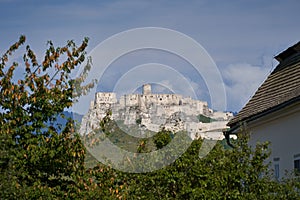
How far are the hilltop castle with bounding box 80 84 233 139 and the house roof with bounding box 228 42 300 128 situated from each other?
294cm

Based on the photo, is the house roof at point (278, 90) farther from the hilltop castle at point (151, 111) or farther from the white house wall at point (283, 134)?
the hilltop castle at point (151, 111)

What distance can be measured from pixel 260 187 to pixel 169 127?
2.77 metres

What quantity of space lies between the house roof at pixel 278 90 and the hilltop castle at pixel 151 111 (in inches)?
116

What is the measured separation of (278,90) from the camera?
19.2m

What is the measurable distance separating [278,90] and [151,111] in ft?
18.3

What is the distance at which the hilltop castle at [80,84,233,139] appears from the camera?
14227mm

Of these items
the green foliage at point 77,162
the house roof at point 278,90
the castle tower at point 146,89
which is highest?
the house roof at point 278,90

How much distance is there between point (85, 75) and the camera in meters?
14.2

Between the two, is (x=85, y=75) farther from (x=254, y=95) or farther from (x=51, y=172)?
(x=254, y=95)

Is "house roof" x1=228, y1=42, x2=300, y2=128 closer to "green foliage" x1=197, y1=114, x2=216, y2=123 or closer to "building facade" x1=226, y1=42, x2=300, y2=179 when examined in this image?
"building facade" x1=226, y1=42, x2=300, y2=179

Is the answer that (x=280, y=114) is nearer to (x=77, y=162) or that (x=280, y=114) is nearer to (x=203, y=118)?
(x=203, y=118)

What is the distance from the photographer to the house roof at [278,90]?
17672 mm

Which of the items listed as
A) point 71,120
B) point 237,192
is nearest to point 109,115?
point 71,120

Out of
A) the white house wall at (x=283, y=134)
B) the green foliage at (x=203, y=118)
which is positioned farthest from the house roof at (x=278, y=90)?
the green foliage at (x=203, y=118)
